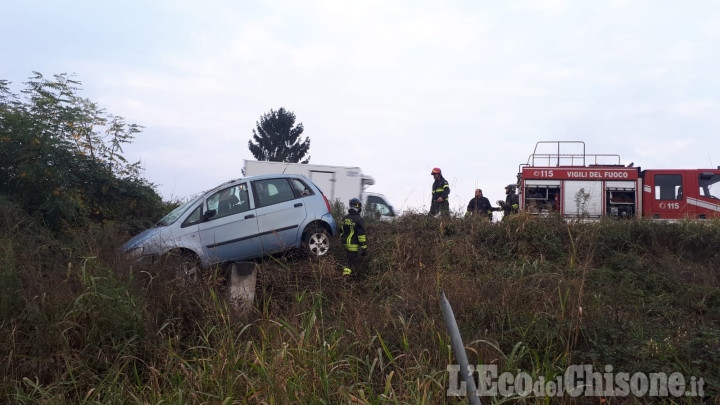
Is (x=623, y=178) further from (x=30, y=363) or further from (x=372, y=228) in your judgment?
(x=30, y=363)

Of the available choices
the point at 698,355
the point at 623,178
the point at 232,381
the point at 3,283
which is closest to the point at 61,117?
the point at 3,283

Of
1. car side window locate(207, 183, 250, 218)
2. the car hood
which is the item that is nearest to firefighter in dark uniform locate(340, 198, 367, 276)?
car side window locate(207, 183, 250, 218)

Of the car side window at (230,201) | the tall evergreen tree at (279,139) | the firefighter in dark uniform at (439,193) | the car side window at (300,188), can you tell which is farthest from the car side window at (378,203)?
the tall evergreen tree at (279,139)

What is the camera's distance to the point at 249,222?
34.8ft

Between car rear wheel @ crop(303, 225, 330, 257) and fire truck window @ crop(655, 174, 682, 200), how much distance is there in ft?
36.5

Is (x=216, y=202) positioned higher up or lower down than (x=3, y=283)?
higher up

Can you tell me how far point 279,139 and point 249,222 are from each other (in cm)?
3956

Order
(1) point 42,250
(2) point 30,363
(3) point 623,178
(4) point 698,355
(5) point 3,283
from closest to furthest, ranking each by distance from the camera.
→ 1. (4) point 698,355
2. (2) point 30,363
3. (5) point 3,283
4. (1) point 42,250
5. (3) point 623,178

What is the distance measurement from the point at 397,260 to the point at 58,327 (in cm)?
561

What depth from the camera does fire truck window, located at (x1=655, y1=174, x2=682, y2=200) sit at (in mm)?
17219

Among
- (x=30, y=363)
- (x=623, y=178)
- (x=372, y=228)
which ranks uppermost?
(x=623, y=178)

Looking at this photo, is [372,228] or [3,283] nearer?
[3,283]

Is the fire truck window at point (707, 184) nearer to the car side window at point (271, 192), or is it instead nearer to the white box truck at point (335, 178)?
the white box truck at point (335, 178)

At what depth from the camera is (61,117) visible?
1304 centimetres
